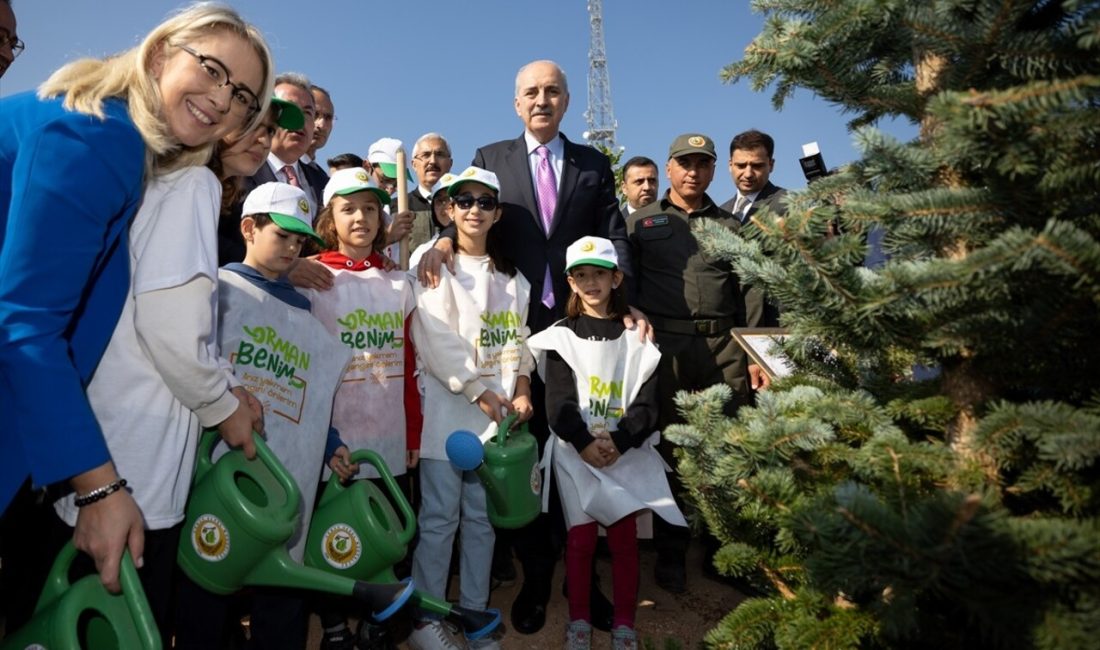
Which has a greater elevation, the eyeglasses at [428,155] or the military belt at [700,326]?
the eyeglasses at [428,155]

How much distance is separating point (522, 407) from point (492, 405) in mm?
203

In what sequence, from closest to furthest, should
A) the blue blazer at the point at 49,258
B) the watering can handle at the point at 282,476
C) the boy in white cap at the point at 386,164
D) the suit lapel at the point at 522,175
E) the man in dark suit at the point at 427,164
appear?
the blue blazer at the point at 49,258 → the watering can handle at the point at 282,476 → the suit lapel at the point at 522,175 → the boy in white cap at the point at 386,164 → the man in dark suit at the point at 427,164

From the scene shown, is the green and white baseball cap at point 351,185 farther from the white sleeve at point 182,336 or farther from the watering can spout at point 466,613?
the watering can spout at point 466,613

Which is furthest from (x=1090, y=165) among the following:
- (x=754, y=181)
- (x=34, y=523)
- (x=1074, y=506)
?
(x=754, y=181)

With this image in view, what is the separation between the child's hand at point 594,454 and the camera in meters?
3.59

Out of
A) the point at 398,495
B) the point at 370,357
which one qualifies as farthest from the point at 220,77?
the point at 370,357

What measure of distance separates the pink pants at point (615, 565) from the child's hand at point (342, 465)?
1362mm

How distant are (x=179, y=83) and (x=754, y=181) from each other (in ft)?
15.9

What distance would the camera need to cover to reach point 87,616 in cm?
165

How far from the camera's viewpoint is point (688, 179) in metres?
Result: 5.02

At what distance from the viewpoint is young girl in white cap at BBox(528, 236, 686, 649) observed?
3.59 m

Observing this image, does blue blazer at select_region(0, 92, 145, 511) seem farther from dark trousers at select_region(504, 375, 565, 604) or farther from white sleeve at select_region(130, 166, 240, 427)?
dark trousers at select_region(504, 375, 565, 604)

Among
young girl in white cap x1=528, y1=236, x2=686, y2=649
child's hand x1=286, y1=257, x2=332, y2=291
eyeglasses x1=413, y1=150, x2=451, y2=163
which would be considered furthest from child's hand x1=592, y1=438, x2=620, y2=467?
eyeglasses x1=413, y1=150, x2=451, y2=163

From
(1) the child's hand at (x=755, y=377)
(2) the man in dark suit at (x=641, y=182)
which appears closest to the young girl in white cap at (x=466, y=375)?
(1) the child's hand at (x=755, y=377)
